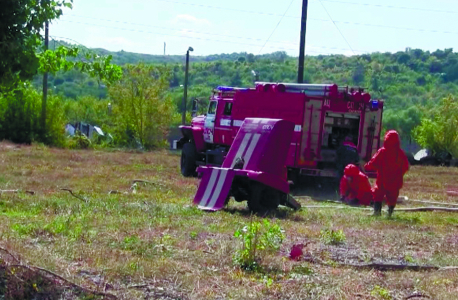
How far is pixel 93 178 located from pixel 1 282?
16674 millimetres

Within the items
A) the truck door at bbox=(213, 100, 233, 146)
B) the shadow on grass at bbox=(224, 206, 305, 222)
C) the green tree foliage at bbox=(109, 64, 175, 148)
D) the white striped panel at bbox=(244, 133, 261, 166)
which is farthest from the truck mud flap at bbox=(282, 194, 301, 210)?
the green tree foliage at bbox=(109, 64, 175, 148)

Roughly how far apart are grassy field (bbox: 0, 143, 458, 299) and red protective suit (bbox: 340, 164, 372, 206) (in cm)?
105

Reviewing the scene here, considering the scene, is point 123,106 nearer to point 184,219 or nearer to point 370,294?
point 184,219

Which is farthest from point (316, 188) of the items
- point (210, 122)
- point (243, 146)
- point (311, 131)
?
point (243, 146)

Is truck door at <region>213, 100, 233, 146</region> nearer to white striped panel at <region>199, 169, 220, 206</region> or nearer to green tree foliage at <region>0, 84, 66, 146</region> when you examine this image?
white striped panel at <region>199, 169, 220, 206</region>

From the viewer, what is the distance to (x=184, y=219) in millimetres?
13133

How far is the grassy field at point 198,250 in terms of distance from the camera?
7.95 meters

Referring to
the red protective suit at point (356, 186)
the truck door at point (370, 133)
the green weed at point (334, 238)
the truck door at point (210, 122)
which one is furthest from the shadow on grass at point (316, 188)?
the green weed at point (334, 238)

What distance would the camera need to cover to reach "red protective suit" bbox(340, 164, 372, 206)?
59.5ft

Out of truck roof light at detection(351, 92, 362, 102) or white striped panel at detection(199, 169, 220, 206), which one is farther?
truck roof light at detection(351, 92, 362, 102)

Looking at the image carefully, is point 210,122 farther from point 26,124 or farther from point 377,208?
point 26,124

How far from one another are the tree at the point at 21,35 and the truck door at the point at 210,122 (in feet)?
58.3

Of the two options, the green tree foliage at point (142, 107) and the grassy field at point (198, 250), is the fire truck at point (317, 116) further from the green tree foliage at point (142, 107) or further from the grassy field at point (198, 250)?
the green tree foliage at point (142, 107)

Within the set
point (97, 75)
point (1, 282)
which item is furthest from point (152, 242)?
point (1, 282)
